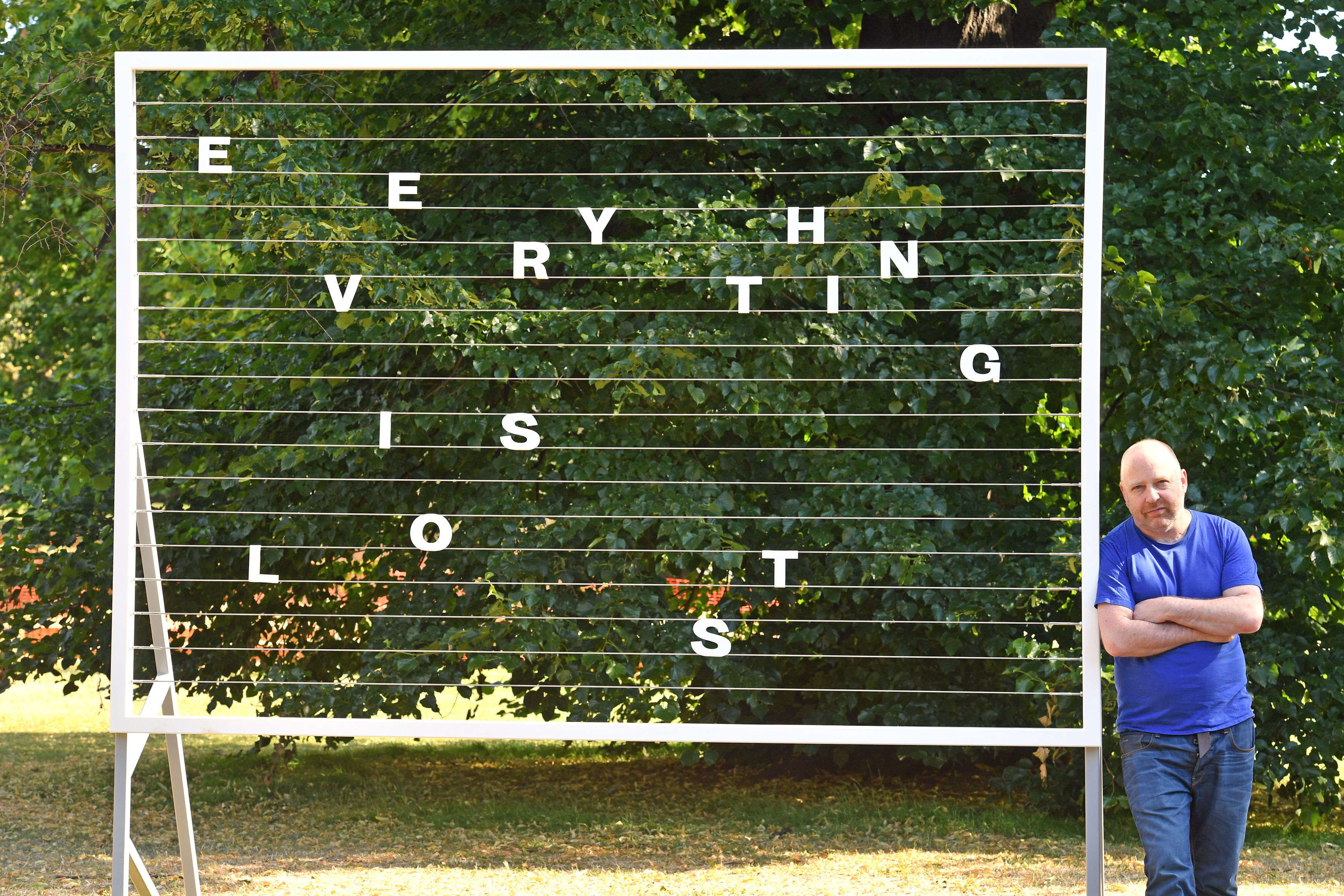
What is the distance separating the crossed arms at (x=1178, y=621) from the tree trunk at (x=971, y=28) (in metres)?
4.88

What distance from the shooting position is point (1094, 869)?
3801mm

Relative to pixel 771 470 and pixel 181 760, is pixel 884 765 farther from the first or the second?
pixel 181 760

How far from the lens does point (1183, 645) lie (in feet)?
11.7

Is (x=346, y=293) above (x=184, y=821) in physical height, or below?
above

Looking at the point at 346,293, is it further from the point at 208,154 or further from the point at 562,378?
the point at 562,378

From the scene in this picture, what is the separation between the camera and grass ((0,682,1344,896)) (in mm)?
6055

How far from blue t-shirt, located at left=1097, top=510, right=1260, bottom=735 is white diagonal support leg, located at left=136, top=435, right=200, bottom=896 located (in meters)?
2.93

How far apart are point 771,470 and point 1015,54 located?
125 inches

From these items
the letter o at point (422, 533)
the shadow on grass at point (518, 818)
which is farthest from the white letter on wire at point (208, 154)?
the shadow on grass at point (518, 818)

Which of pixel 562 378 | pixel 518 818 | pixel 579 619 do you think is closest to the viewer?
pixel 579 619

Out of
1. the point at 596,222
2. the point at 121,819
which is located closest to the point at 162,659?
the point at 121,819

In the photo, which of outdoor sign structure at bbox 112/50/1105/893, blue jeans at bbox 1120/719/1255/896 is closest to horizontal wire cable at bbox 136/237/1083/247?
outdoor sign structure at bbox 112/50/1105/893

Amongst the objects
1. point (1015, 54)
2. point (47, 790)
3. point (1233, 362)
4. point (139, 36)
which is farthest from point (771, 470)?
point (47, 790)

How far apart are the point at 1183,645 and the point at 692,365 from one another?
305 centimetres
